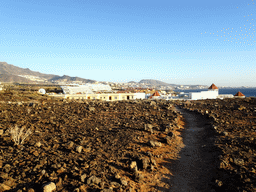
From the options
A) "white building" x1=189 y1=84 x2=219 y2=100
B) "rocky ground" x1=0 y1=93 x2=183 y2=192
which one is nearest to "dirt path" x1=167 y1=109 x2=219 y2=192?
"rocky ground" x1=0 y1=93 x2=183 y2=192

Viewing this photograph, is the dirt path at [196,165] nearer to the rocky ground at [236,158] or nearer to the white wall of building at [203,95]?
the rocky ground at [236,158]

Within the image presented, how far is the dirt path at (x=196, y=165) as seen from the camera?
21.1ft

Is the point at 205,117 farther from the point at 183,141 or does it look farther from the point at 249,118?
the point at 183,141

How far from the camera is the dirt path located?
644 centimetres

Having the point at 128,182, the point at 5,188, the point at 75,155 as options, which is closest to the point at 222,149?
the point at 128,182

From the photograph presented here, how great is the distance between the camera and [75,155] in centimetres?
723

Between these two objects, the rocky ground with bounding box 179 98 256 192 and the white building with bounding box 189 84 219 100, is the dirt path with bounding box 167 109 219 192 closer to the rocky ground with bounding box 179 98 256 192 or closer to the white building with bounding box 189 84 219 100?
the rocky ground with bounding box 179 98 256 192

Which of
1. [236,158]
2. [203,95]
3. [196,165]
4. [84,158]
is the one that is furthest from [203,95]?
[84,158]

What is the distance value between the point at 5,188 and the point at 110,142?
5.04m

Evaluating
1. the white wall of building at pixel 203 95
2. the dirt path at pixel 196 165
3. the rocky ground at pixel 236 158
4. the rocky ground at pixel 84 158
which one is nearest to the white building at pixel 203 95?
the white wall of building at pixel 203 95

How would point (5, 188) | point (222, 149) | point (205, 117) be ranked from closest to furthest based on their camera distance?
1. point (5, 188)
2. point (222, 149)
3. point (205, 117)

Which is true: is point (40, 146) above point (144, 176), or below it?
above

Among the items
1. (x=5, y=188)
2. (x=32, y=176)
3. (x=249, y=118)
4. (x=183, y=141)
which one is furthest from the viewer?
(x=249, y=118)

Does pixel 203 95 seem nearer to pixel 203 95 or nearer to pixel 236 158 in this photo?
pixel 203 95
